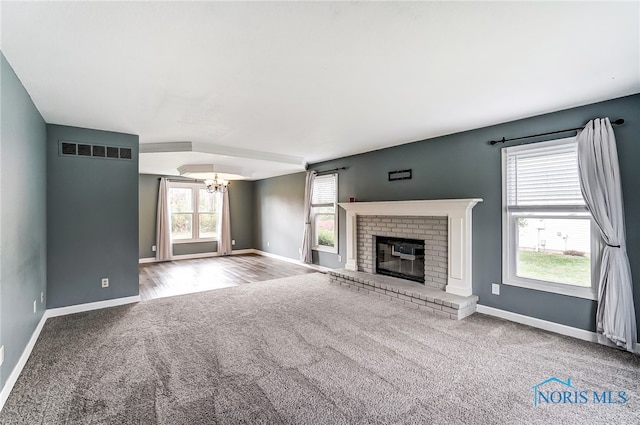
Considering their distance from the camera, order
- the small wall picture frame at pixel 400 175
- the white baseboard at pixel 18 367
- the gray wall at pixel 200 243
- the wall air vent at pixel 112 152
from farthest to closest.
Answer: the gray wall at pixel 200 243 → the small wall picture frame at pixel 400 175 → the wall air vent at pixel 112 152 → the white baseboard at pixel 18 367

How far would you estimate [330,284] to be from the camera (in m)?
5.34

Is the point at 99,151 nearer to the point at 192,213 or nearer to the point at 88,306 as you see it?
the point at 88,306

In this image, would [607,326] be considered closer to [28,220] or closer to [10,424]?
[10,424]

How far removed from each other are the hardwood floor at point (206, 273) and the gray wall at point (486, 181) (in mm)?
1729

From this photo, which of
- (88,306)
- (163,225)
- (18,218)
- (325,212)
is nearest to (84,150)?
(18,218)

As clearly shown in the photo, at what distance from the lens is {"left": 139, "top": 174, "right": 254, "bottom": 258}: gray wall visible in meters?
7.55

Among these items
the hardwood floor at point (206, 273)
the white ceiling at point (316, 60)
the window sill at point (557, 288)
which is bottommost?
the hardwood floor at point (206, 273)

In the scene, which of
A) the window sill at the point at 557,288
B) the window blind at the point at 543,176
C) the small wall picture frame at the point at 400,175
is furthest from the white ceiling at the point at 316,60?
the window sill at the point at 557,288

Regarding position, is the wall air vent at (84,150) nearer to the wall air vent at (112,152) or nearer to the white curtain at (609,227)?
the wall air vent at (112,152)

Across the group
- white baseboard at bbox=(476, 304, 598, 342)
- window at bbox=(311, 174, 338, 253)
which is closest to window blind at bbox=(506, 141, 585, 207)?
white baseboard at bbox=(476, 304, 598, 342)

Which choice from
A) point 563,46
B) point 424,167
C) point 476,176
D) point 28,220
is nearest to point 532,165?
point 476,176

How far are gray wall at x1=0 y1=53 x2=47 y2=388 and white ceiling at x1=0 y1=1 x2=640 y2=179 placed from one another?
25 cm

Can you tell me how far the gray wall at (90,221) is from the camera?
3773 millimetres

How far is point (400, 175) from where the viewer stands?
16.3 ft
